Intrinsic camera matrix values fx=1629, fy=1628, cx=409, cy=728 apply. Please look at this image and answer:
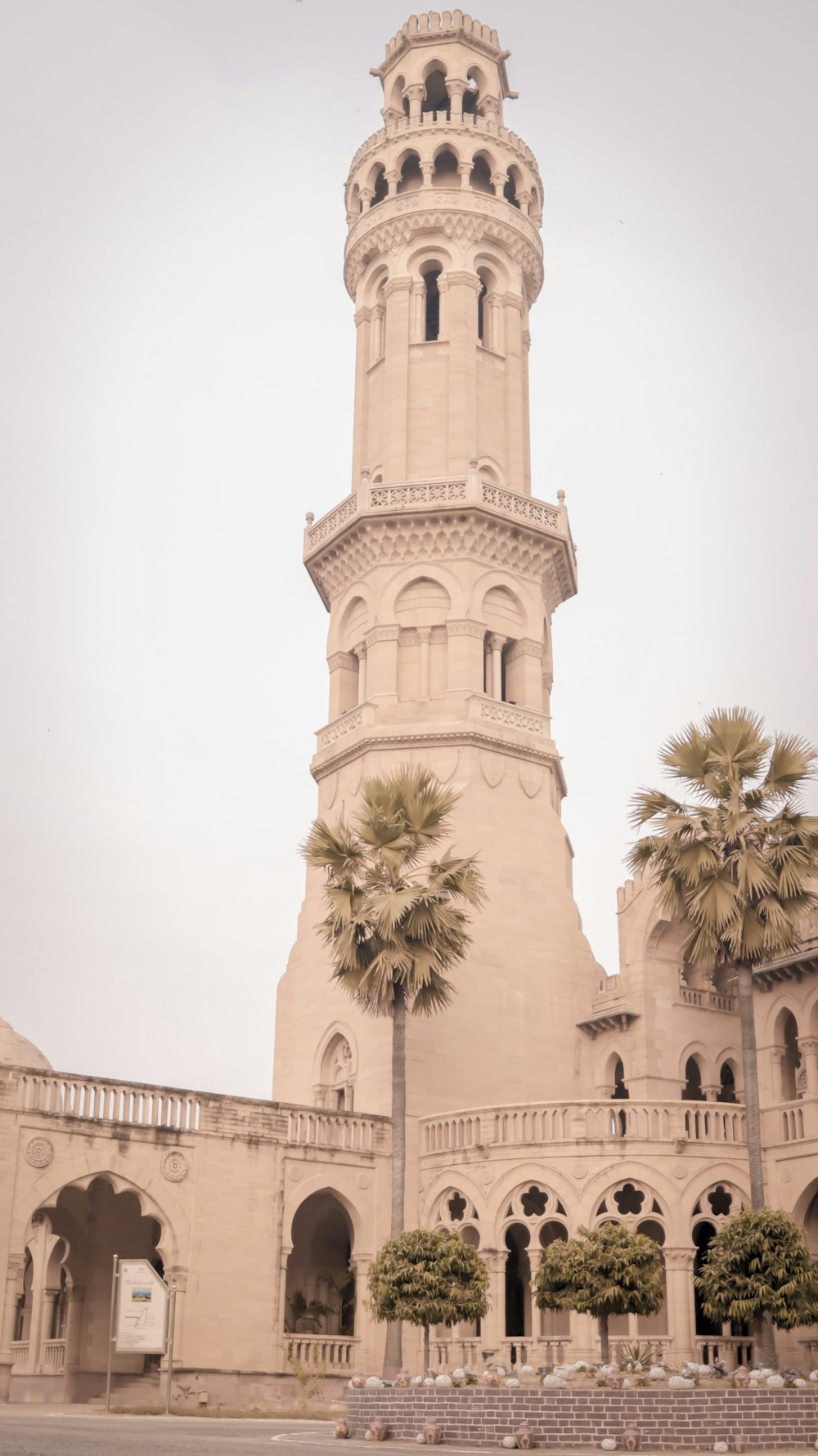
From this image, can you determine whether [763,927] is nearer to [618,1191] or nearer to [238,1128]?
[618,1191]

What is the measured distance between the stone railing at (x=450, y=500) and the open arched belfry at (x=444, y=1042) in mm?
82

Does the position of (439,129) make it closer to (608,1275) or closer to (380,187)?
(380,187)

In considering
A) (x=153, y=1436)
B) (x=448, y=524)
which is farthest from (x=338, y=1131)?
(x=448, y=524)

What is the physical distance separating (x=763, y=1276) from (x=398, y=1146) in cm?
760

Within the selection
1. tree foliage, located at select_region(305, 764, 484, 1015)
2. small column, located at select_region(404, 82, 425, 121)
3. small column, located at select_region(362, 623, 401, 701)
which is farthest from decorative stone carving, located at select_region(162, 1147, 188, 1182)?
small column, located at select_region(404, 82, 425, 121)

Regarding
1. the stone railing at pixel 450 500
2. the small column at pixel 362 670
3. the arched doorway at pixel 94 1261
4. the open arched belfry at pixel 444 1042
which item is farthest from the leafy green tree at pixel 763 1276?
the stone railing at pixel 450 500

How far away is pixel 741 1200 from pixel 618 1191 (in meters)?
2.43

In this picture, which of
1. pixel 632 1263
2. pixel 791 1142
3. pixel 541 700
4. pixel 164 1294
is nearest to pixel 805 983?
pixel 791 1142

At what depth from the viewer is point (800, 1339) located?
31.6m

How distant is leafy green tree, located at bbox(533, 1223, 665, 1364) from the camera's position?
27.7m

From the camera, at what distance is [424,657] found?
42.8 m

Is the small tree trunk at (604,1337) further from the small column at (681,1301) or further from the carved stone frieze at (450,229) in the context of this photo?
the carved stone frieze at (450,229)

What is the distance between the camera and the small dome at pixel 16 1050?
46000 mm

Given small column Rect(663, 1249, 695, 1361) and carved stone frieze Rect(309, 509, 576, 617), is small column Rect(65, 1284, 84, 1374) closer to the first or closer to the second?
small column Rect(663, 1249, 695, 1361)
